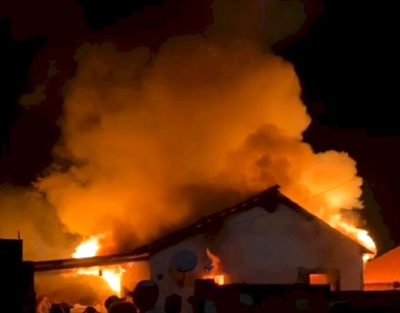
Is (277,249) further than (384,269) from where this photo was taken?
No

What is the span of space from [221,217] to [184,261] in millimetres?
2449

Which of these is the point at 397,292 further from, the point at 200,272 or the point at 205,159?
the point at 205,159

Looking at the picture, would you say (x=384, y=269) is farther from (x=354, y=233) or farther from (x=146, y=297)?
(x=146, y=297)

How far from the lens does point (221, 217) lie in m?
22.5

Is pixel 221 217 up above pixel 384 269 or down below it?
above

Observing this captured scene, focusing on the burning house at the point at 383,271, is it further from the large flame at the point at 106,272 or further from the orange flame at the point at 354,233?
the large flame at the point at 106,272

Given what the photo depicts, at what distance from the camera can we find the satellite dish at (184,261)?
2048cm

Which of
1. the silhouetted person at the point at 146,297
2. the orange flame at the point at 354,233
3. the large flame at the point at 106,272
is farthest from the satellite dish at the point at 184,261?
the silhouetted person at the point at 146,297

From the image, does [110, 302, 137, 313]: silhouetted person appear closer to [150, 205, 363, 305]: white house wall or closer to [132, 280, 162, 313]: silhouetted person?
[132, 280, 162, 313]: silhouetted person

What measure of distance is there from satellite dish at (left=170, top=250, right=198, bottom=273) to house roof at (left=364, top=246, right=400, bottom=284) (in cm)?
1030

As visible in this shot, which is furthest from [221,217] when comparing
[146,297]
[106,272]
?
[146,297]

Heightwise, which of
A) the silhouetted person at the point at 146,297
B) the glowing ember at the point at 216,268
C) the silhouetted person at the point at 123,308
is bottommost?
the silhouetted person at the point at 123,308

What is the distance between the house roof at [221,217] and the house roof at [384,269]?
5592 millimetres

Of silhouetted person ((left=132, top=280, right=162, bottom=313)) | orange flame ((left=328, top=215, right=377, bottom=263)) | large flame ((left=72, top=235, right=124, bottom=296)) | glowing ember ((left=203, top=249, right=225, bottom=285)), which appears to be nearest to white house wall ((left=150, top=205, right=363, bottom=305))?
glowing ember ((left=203, top=249, right=225, bottom=285))
